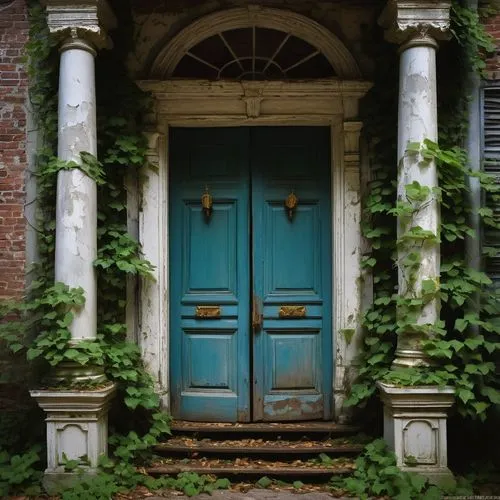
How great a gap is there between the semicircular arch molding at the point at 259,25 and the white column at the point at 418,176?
0.87 meters

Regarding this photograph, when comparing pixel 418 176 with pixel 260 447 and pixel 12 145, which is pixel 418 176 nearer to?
pixel 260 447

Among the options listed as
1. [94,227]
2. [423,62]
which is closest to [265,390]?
[94,227]

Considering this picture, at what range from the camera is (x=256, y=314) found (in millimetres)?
5523

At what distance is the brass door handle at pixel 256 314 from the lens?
18.1ft

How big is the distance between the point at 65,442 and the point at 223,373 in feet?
5.40

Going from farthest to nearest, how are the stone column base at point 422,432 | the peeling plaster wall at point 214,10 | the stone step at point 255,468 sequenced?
1. the peeling plaster wall at point 214,10
2. the stone step at point 255,468
3. the stone column base at point 422,432

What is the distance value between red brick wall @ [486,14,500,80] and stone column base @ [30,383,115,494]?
4.59 meters

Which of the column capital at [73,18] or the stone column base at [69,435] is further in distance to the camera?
the column capital at [73,18]

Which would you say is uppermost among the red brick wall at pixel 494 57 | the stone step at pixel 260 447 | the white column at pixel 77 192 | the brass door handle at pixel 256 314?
the red brick wall at pixel 494 57

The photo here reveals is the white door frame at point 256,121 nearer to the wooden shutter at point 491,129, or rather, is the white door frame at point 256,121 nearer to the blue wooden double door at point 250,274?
the blue wooden double door at point 250,274

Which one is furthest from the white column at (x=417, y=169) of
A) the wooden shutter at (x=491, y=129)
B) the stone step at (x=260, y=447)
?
the stone step at (x=260, y=447)

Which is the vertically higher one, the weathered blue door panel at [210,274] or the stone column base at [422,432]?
the weathered blue door panel at [210,274]

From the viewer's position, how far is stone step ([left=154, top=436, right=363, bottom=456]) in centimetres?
495

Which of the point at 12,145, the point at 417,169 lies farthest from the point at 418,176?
the point at 12,145
